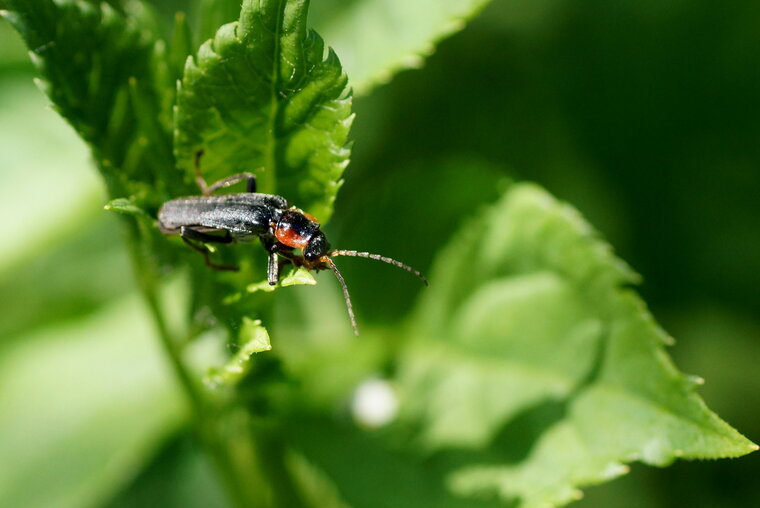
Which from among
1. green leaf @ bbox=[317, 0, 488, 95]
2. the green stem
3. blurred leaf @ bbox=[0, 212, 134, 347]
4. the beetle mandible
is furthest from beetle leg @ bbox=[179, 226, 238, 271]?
blurred leaf @ bbox=[0, 212, 134, 347]

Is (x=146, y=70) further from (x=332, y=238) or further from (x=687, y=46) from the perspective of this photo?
(x=687, y=46)

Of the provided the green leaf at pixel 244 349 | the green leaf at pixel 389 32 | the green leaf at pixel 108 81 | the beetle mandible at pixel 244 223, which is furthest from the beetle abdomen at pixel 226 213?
the green leaf at pixel 389 32

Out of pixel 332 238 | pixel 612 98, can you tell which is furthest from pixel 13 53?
pixel 612 98

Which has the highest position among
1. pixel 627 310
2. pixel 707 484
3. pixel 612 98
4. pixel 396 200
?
pixel 612 98

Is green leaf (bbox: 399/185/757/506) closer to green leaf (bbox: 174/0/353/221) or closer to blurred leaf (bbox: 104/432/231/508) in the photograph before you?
green leaf (bbox: 174/0/353/221)

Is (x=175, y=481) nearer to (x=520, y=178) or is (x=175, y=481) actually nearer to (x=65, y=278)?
(x=65, y=278)

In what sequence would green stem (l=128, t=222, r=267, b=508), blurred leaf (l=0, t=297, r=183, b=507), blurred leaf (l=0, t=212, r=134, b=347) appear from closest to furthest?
green stem (l=128, t=222, r=267, b=508) → blurred leaf (l=0, t=297, r=183, b=507) → blurred leaf (l=0, t=212, r=134, b=347)

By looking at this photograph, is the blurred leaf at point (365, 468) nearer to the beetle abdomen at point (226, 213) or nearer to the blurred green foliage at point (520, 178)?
the blurred green foliage at point (520, 178)
